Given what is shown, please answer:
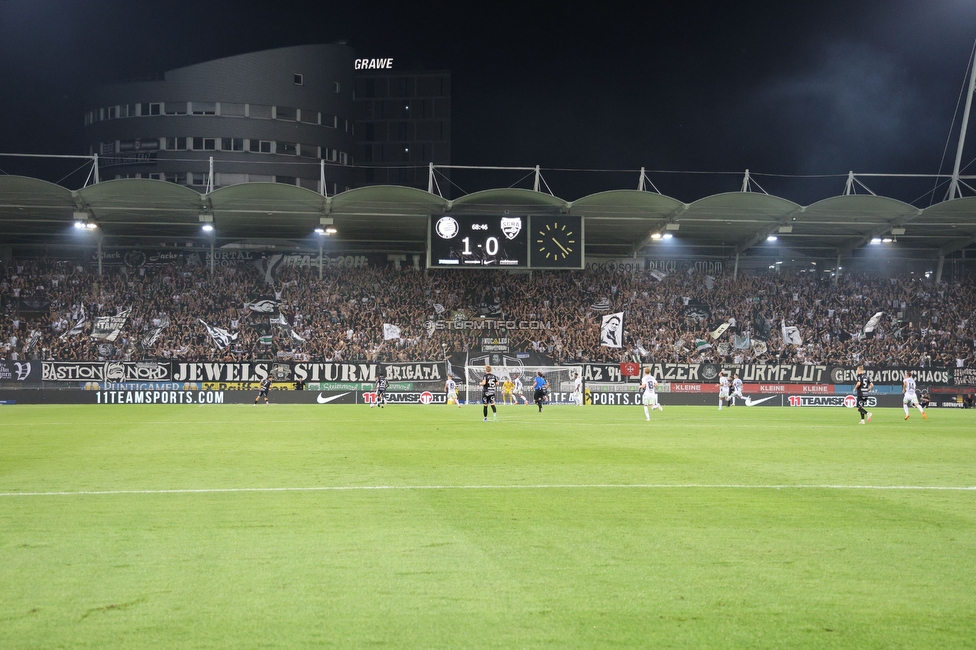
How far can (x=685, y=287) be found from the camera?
55.5 meters

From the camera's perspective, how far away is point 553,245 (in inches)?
1718

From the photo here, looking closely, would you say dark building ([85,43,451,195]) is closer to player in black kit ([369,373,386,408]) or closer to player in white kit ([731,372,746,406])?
player in black kit ([369,373,386,408])

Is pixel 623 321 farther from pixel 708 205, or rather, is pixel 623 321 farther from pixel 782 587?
pixel 782 587

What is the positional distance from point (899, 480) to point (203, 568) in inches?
427

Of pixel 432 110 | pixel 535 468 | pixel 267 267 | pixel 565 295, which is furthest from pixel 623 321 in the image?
pixel 432 110

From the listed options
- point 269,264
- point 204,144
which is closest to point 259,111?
point 204,144

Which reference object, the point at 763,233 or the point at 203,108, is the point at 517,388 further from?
the point at 203,108

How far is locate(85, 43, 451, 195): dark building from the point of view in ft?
255

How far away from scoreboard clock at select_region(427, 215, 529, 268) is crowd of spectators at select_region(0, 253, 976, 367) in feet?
24.3

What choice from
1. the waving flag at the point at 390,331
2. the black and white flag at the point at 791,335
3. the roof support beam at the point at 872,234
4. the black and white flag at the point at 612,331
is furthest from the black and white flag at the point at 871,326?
the waving flag at the point at 390,331

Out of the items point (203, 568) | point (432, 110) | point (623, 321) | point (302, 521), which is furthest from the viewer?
point (432, 110)

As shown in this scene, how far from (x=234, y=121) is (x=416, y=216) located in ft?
129

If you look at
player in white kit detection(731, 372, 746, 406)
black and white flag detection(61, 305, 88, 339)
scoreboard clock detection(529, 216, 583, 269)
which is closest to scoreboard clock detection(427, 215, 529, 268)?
scoreboard clock detection(529, 216, 583, 269)

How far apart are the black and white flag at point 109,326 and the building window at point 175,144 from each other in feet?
107
